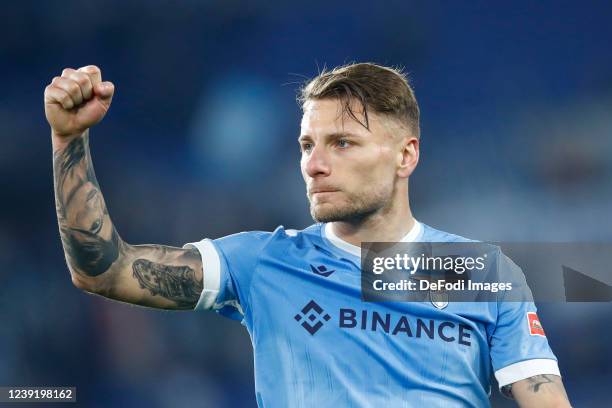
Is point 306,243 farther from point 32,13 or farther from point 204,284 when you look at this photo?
point 32,13

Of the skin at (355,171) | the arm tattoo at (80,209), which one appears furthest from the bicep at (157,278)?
the skin at (355,171)

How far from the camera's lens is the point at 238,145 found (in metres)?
6.30

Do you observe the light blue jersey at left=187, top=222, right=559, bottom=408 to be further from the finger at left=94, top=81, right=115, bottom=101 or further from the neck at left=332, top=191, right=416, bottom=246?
the finger at left=94, top=81, right=115, bottom=101

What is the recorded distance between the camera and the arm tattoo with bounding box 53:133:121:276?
2.33 meters

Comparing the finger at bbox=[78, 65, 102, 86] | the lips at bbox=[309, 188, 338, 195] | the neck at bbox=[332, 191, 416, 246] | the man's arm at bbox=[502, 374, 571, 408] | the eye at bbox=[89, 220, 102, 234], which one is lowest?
the man's arm at bbox=[502, 374, 571, 408]

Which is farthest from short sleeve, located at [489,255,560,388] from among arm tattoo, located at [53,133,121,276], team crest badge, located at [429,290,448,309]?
arm tattoo, located at [53,133,121,276]

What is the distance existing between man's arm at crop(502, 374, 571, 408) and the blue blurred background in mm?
2913

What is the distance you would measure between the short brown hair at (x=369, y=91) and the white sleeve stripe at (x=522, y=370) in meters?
1.00

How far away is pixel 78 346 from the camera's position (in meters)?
5.66

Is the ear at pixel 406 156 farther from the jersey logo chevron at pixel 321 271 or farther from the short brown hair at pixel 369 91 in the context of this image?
the jersey logo chevron at pixel 321 271

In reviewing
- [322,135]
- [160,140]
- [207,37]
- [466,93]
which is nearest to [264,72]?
[207,37]

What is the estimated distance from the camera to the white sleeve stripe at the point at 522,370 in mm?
2795

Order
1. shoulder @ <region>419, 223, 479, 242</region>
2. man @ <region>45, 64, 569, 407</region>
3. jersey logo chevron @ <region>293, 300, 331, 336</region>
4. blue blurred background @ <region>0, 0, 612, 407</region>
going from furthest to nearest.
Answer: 1. blue blurred background @ <region>0, 0, 612, 407</region>
2. shoulder @ <region>419, 223, 479, 242</region>
3. jersey logo chevron @ <region>293, 300, 331, 336</region>
4. man @ <region>45, 64, 569, 407</region>

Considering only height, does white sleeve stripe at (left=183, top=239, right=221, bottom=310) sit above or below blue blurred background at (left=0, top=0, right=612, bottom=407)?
below
